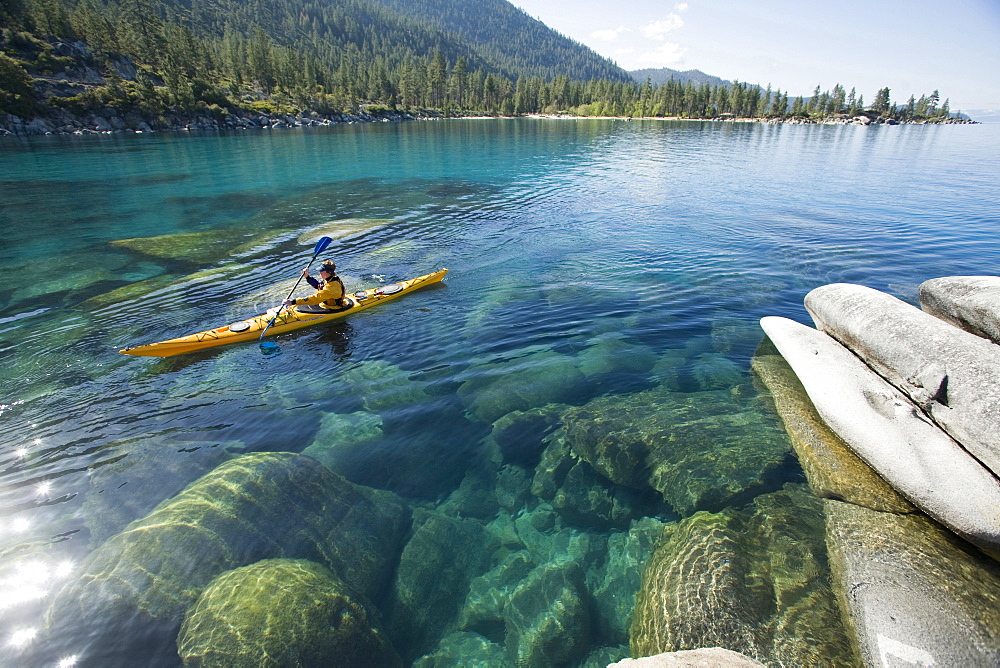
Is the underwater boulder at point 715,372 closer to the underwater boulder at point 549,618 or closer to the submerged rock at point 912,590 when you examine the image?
the submerged rock at point 912,590

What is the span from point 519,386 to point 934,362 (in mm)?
7444

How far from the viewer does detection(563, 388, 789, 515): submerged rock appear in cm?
733

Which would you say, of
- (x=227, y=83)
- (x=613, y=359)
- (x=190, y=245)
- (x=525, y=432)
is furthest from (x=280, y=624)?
(x=227, y=83)

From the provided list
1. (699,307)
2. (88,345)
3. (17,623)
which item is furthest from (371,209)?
(17,623)

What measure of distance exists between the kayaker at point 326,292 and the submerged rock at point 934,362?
43.1 feet

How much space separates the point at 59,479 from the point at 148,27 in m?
146

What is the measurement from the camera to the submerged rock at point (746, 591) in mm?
5027

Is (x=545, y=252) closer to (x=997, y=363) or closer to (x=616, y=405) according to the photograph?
(x=616, y=405)

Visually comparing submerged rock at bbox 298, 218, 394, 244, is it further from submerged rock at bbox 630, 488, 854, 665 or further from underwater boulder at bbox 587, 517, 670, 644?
submerged rock at bbox 630, 488, 854, 665

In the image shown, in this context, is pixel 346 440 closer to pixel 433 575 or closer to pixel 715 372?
pixel 433 575

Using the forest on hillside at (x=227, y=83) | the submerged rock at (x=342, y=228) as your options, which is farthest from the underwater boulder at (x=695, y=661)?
the forest on hillside at (x=227, y=83)

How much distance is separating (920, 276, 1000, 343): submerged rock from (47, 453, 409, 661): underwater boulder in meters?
11.3

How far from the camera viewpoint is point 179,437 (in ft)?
29.0

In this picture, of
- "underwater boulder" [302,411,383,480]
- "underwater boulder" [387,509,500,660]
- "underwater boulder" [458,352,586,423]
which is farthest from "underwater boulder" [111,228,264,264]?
"underwater boulder" [387,509,500,660]
